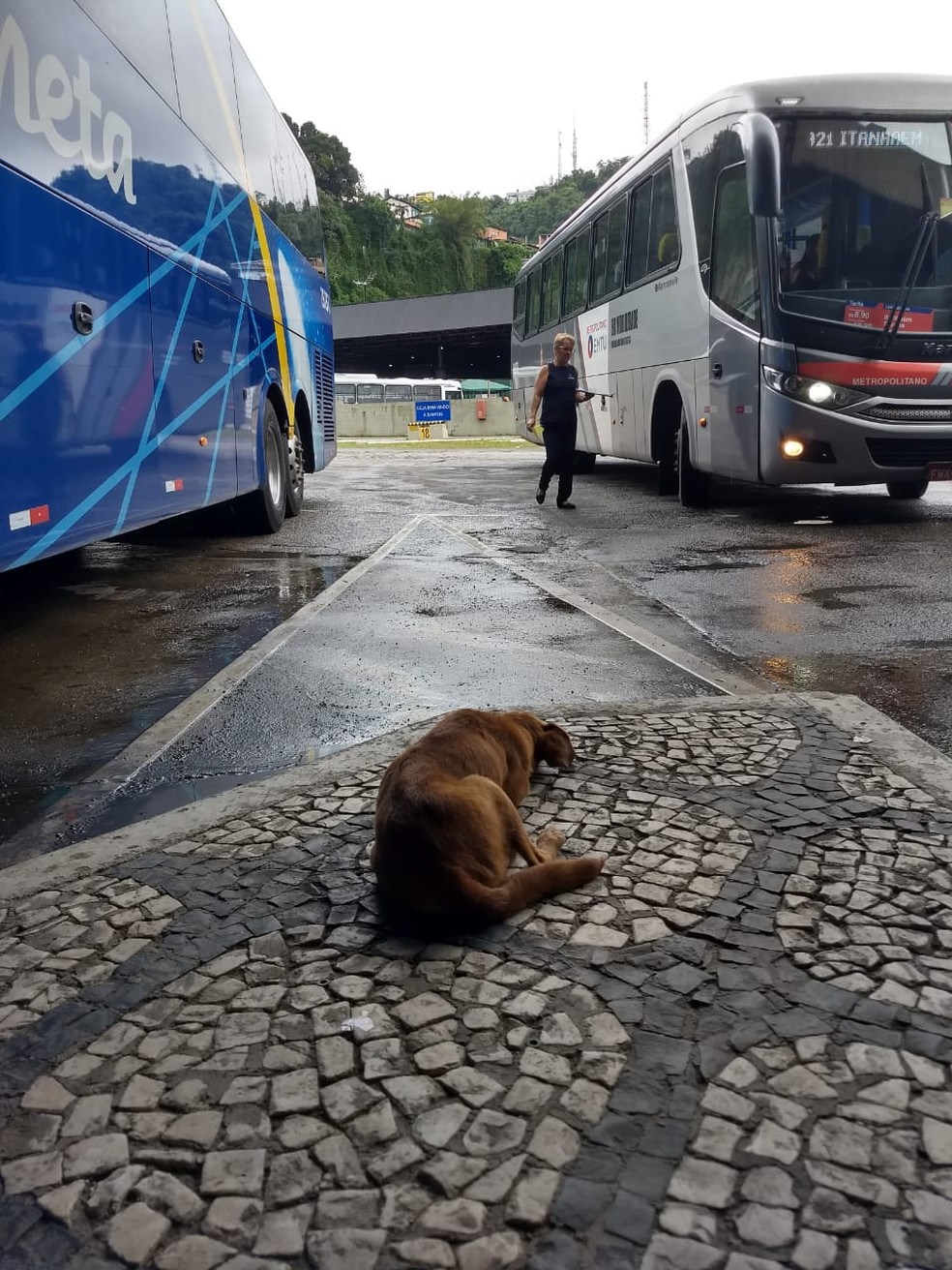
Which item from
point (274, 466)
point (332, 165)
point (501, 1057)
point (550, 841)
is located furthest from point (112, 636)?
point (332, 165)

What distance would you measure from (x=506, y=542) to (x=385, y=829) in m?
7.90

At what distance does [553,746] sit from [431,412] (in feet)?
152

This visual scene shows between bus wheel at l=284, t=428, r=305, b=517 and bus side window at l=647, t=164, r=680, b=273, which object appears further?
bus wheel at l=284, t=428, r=305, b=517

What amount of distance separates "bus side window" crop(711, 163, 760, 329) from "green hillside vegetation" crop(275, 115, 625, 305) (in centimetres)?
8487

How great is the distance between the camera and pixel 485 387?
74562mm

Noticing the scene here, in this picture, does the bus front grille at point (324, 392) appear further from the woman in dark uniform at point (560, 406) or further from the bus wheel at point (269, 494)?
the woman in dark uniform at point (560, 406)

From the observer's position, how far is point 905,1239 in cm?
168

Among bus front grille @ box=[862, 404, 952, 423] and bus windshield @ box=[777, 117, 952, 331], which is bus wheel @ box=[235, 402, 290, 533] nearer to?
bus windshield @ box=[777, 117, 952, 331]

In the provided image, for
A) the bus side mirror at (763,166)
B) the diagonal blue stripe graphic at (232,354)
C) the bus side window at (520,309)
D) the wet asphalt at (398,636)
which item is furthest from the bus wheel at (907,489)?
the bus side window at (520,309)

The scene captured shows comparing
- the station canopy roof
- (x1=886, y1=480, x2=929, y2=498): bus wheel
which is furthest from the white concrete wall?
(x1=886, y1=480, x2=929, y2=498): bus wheel

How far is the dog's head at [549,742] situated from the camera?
12.1ft

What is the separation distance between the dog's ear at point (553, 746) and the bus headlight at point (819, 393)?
24.7 ft

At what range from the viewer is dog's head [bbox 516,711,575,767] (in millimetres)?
3701

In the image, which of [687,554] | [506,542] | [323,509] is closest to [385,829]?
[687,554]
